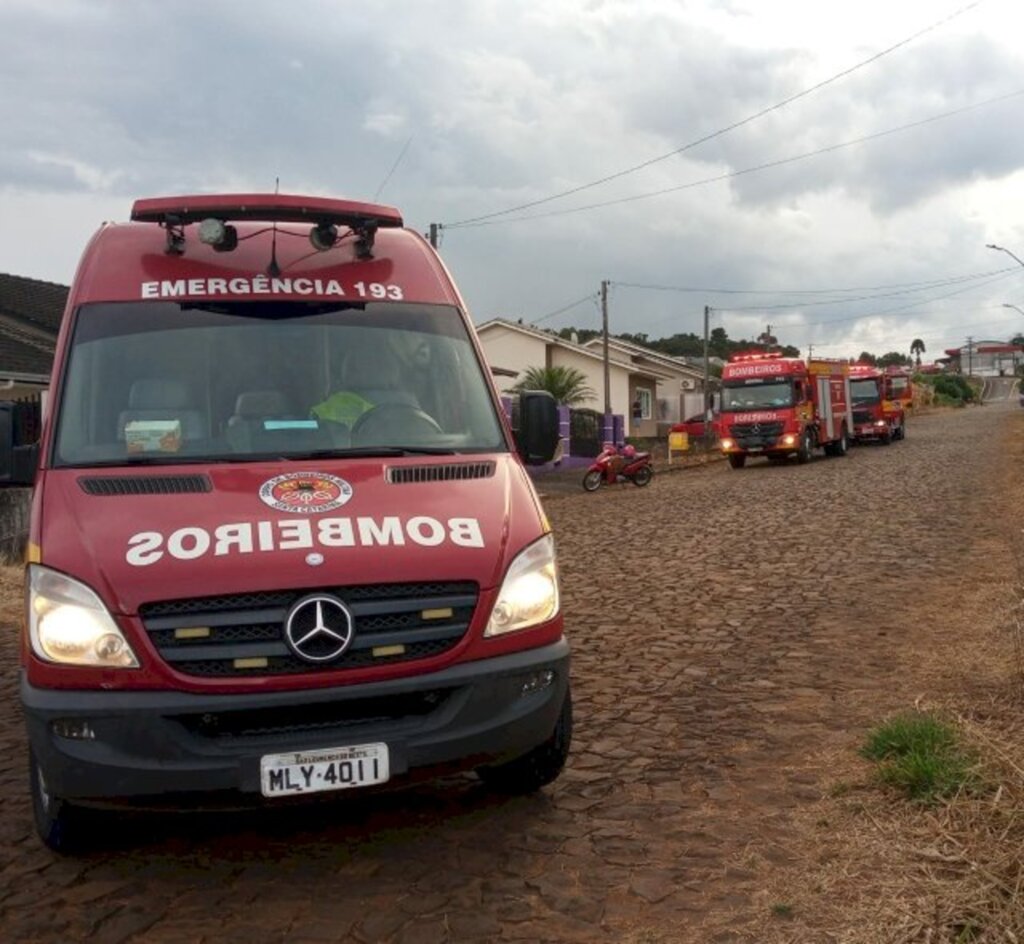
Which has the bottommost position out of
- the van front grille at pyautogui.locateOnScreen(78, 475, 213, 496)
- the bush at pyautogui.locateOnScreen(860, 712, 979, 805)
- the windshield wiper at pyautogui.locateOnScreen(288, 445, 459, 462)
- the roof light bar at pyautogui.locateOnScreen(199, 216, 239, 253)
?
the bush at pyautogui.locateOnScreen(860, 712, 979, 805)

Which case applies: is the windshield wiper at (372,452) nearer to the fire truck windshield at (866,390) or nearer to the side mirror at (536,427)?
the side mirror at (536,427)

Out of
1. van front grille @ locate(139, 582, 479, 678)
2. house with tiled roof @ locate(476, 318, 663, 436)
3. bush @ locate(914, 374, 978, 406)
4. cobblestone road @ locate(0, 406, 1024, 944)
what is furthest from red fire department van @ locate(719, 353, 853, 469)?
bush @ locate(914, 374, 978, 406)

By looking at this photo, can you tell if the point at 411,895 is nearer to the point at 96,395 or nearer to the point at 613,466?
the point at 96,395

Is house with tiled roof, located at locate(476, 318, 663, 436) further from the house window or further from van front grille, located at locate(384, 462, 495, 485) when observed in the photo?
van front grille, located at locate(384, 462, 495, 485)

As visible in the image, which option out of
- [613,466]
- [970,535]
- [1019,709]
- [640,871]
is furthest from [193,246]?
[613,466]

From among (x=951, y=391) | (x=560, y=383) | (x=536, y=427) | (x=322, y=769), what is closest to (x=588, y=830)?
(x=322, y=769)

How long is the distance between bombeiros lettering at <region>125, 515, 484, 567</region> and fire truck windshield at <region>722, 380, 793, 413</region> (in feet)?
76.3

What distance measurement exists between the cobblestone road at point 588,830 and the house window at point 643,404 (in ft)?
131

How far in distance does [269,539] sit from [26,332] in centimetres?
2341

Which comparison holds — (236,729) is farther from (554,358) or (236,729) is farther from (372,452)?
(554,358)

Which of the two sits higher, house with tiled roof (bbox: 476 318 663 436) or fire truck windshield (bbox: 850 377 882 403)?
house with tiled roof (bbox: 476 318 663 436)

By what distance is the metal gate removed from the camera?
2671cm

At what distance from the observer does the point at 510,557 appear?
12.2 feet

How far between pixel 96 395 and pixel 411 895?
236cm
